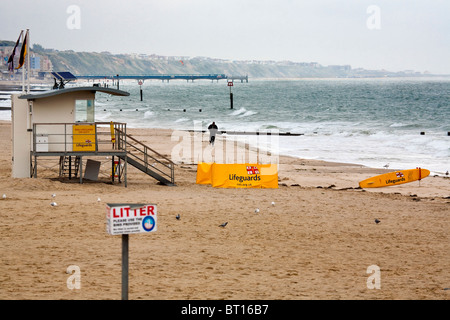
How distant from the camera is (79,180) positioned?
22.1 m

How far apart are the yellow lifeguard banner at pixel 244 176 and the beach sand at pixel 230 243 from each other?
1.57 feet

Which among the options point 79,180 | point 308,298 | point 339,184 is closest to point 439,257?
point 308,298

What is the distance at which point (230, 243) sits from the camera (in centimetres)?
1384

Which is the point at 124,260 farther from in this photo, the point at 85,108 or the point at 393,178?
the point at 393,178

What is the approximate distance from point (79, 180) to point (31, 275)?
1153 centimetres

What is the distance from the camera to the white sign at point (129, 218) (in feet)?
22.2

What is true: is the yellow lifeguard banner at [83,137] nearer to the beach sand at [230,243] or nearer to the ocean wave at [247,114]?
the beach sand at [230,243]

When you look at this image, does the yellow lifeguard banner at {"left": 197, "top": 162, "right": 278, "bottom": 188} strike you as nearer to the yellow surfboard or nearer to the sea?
the yellow surfboard

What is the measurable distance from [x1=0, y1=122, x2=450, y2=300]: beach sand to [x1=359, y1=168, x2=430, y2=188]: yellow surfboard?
2.04 feet

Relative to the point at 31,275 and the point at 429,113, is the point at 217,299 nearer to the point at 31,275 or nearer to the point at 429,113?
the point at 31,275

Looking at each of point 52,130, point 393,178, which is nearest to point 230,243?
point 52,130

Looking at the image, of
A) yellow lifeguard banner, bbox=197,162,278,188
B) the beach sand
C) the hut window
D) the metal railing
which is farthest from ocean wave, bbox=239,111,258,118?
the beach sand

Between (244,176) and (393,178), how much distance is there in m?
5.52

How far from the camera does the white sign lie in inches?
266
